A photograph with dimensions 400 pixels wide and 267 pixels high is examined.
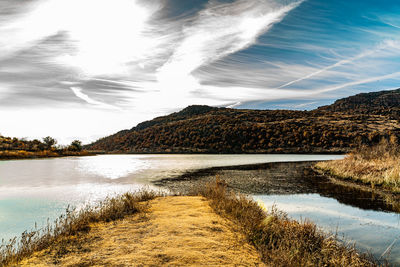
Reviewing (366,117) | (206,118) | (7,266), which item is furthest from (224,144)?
(7,266)

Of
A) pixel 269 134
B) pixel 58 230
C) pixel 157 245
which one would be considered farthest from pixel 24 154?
pixel 269 134

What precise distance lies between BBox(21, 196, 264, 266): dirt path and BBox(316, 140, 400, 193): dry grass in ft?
34.7

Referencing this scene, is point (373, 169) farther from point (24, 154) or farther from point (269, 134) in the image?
point (269, 134)

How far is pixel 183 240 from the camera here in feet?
16.7

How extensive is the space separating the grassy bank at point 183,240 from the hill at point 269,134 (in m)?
35.8

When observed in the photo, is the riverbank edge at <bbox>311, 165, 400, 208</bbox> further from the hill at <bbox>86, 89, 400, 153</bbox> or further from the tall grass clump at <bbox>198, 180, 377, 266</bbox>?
the hill at <bbox>86, 89, 400, 153</bbox>

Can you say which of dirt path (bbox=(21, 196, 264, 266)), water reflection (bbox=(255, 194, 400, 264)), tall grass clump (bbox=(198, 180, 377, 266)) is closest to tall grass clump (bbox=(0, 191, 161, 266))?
dirt path (bbox=(21, 196, 264, 266))

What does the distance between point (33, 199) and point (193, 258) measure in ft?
28.6

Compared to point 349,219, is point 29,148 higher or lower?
higher

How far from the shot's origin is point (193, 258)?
14.1 ft

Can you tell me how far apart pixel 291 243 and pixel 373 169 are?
1265 centimetres

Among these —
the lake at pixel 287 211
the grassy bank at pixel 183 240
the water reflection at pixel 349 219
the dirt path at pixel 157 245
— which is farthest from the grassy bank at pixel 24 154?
the water reflection at pixel 349 219

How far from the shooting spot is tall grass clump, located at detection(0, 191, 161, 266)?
4453 millimetres

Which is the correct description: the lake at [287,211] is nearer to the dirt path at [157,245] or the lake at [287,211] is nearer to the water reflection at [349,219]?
the water reflection at [349,219]
